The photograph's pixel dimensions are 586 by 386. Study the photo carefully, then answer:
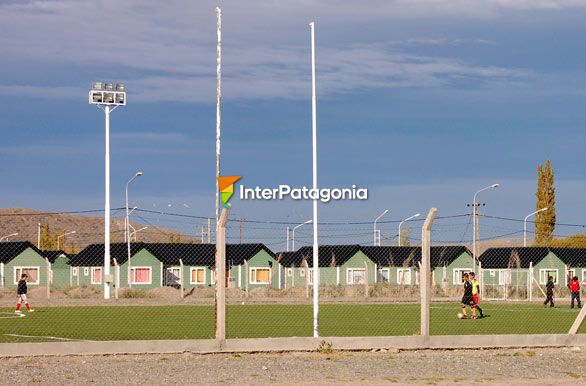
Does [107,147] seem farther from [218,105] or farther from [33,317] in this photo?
[218,105]

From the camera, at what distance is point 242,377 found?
15.8 metres

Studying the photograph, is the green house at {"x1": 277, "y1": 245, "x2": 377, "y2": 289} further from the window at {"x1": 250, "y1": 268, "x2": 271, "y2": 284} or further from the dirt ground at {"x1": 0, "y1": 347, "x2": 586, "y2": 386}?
the dirt ground at {"x1": 0, "y1": 347, "x2": 586, "y2": 386}

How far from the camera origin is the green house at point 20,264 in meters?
83.8

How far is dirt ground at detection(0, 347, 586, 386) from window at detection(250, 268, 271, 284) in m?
65.9

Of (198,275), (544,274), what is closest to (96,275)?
(198,275)

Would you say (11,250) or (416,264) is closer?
(11,250)

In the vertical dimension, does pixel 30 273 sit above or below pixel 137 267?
below

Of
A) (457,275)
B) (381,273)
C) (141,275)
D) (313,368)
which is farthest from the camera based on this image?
(381,273)

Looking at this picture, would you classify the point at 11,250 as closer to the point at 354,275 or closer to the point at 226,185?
the point at 354,275

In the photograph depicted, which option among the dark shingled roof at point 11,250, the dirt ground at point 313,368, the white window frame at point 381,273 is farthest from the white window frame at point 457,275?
the dirt ground at point 313,368

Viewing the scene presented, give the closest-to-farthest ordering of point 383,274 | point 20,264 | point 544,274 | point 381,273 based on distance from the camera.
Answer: point 20,264, point 544,274, point 381,273, point 383,274

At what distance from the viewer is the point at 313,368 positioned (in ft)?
56.1

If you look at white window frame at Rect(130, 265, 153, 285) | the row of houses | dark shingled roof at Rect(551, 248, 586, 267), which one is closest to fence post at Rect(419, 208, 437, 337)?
the row of houses

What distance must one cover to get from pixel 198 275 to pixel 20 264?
13044 mm
